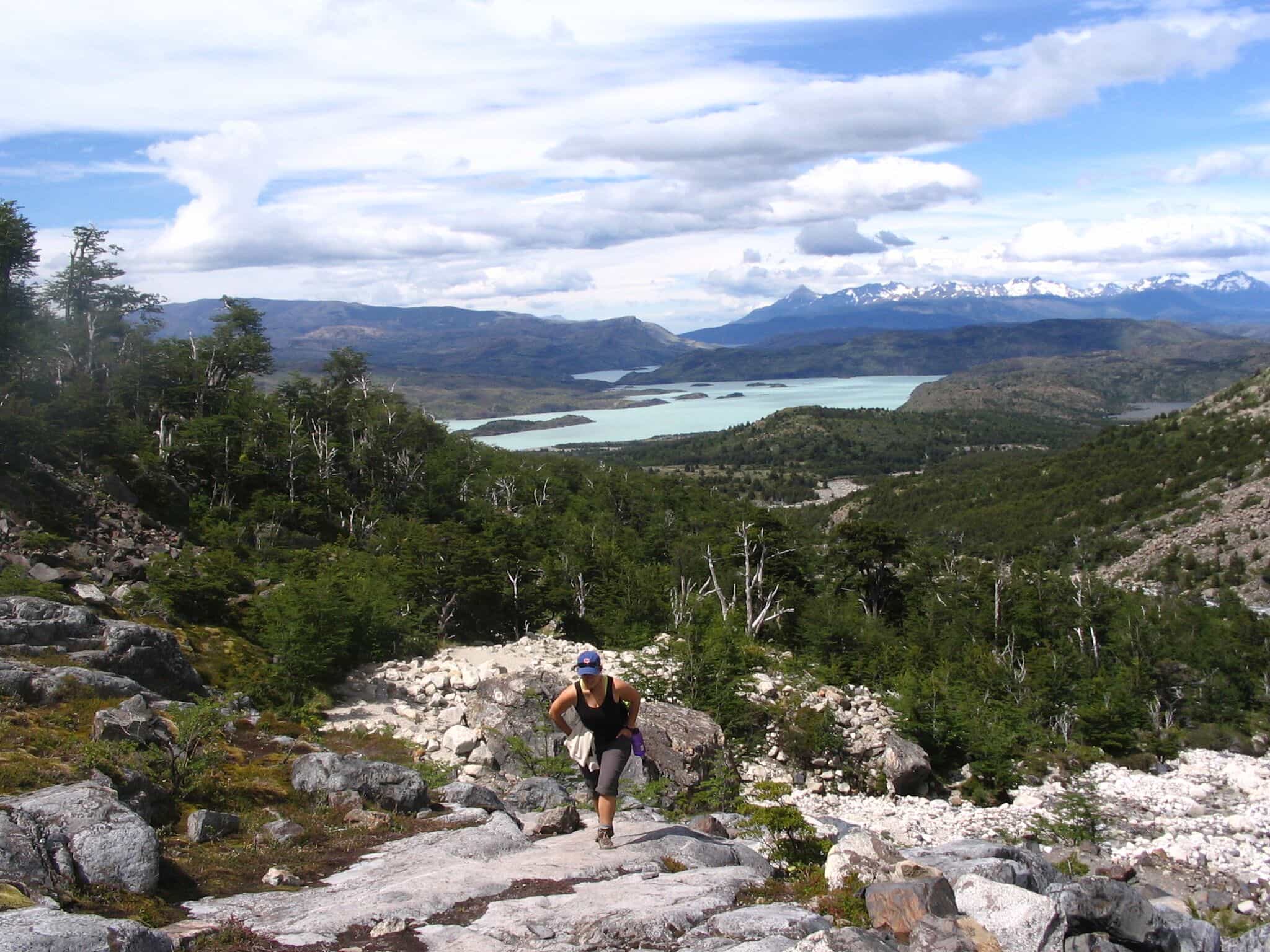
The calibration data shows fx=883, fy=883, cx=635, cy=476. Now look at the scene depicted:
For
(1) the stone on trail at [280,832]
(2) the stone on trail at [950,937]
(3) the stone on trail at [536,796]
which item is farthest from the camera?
(3) the stone on trail at [536,796]

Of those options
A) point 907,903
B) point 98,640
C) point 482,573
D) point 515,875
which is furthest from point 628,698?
point 482,573

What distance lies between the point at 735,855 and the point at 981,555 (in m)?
87.6

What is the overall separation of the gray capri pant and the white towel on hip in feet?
0.21

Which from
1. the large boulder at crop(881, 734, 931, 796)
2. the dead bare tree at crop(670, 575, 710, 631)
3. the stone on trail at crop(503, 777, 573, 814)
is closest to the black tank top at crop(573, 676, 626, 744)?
the stone on trail at crop(503, 777, 573, 814)

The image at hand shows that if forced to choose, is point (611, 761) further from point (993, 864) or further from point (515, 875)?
point (993, 864)

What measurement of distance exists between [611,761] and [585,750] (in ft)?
1.00

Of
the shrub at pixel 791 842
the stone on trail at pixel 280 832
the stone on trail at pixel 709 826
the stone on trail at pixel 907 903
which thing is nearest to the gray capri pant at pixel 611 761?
the shrub at pixel 791 842

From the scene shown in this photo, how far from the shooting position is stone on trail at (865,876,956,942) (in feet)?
23.7

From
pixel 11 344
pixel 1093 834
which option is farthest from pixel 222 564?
pixel 1093 834

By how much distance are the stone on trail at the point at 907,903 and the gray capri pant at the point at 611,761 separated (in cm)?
282

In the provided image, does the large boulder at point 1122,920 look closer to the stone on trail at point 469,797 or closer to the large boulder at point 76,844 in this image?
the stone on trail at point 469,797

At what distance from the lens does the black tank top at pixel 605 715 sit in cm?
916

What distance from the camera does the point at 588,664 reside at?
29.1 feet

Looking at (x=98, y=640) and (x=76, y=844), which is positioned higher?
(x=76, y=844)
